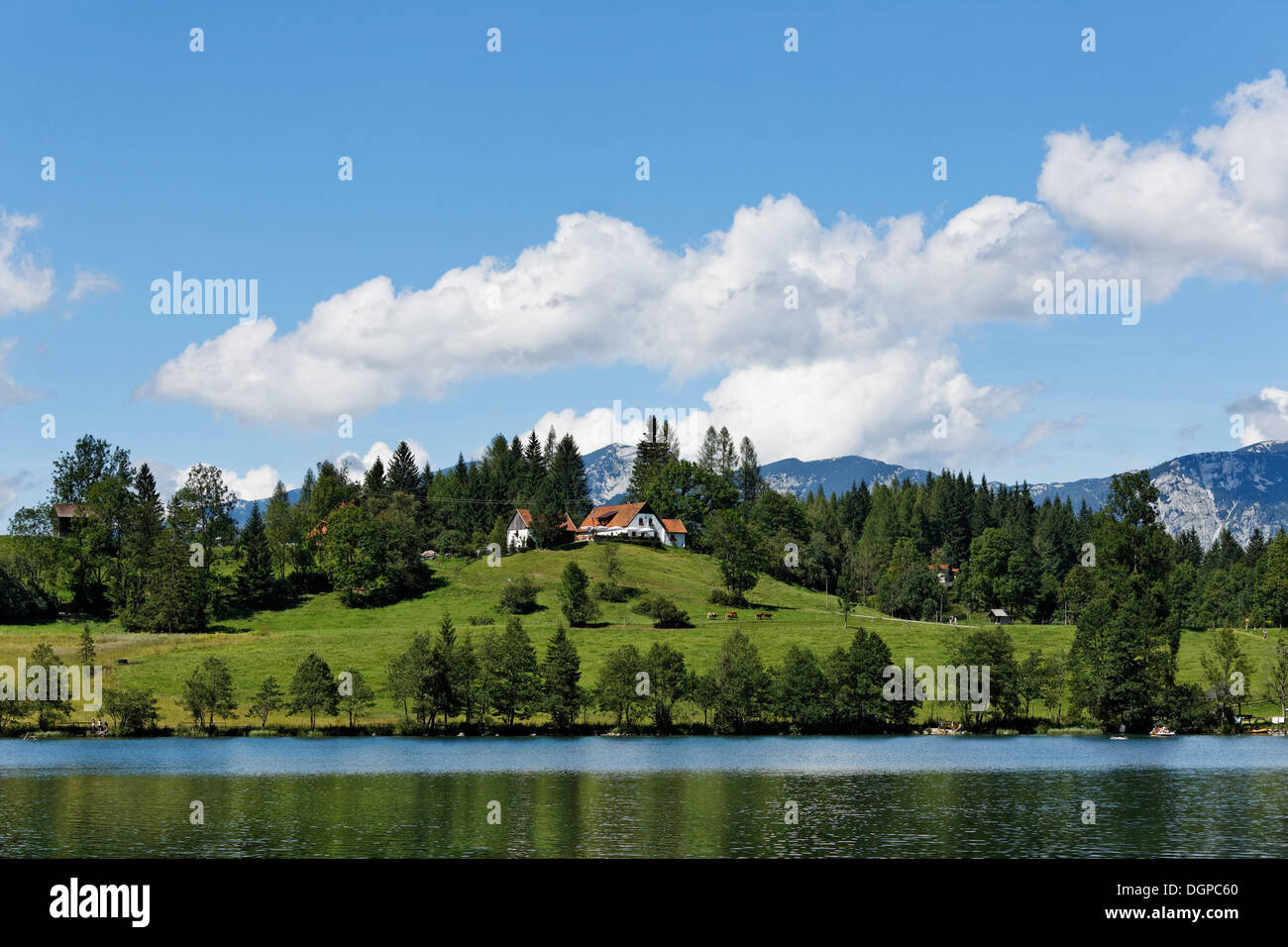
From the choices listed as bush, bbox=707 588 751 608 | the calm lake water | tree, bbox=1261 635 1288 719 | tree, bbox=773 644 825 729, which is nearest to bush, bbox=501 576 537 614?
bush, bbox=707 588 751 608

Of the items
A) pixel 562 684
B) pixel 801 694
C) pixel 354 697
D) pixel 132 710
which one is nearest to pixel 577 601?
pixel 562 684

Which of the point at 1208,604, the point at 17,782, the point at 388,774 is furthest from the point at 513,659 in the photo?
the point at 1208,604

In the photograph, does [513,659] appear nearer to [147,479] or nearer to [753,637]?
[753,637]

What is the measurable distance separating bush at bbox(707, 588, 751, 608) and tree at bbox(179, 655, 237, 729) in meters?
78.7

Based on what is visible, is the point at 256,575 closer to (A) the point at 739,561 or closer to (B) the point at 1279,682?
(A) the point at 739,561

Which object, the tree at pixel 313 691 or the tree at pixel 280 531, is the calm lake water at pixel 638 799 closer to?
the tree at pixel 313 691

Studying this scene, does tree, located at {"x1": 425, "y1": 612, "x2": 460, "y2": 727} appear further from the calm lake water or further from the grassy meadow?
the calm lake water

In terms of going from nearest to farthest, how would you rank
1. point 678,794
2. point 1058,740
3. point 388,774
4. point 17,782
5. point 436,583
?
point 678,794
point 17,782
point 388,774
point 1058,740
point 436,583

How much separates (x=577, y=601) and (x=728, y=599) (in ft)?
105

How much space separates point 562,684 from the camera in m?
109

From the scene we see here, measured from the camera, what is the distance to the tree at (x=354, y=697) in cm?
10638

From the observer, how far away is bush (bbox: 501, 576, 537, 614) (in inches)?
6048

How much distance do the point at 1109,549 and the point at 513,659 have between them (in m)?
67.9
